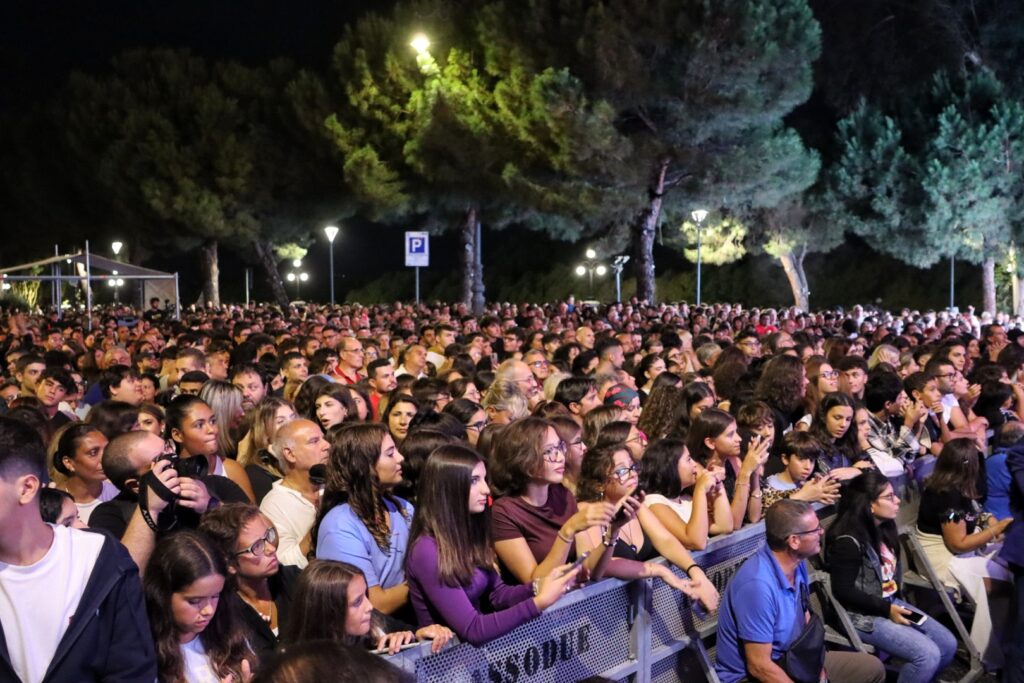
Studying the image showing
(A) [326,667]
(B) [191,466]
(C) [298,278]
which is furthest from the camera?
(C) [298,278]

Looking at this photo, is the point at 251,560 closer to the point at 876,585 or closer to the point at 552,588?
the point at 552,588

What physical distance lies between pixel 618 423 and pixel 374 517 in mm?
1617

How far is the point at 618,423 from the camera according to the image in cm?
529

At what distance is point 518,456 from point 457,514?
22.9 inches

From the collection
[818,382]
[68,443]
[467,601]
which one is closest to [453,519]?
[467,601]

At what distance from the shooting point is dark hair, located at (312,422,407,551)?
13.4 feet

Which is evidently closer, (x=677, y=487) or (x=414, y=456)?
(x=414, y=456)

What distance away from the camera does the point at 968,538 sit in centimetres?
613

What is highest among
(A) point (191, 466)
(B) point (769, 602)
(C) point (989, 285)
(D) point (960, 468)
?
(C) point (989, 285)

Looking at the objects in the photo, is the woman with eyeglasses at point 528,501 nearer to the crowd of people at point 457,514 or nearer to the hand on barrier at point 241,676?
the crowd of people at point 457,514

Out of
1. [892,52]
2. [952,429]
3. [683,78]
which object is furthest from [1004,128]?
[952,429]

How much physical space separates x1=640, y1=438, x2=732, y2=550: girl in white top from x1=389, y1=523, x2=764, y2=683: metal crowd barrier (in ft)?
0.49

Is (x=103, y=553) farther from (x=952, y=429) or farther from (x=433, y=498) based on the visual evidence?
(x=952, y=429)

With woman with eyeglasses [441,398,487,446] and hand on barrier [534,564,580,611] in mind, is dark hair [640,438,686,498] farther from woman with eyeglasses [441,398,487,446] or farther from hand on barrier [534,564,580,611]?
hand on barrier [534,564,580,611]
